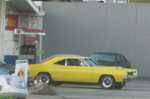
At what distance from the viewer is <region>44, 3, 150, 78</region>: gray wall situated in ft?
162

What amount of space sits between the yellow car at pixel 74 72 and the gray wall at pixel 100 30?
17.4 metres

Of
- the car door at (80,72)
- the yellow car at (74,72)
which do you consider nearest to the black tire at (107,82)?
the yellow car at (74,72)

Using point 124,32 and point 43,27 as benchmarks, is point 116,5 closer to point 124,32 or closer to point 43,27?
point 124,32

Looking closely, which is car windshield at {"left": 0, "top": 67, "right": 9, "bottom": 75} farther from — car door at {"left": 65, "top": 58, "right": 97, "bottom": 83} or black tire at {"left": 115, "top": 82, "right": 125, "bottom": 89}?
black tire at {"left": 115, "top": 82, "right": 125, "bottom": 89}

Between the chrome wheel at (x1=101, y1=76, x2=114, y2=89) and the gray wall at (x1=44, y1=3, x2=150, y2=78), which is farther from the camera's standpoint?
Result: the gray wall at (x1=44, y1=3, x2=150, y2=78)

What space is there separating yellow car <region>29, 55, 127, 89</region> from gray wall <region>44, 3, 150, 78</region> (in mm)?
17378

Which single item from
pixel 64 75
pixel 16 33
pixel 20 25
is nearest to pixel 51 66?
pixel 64 75

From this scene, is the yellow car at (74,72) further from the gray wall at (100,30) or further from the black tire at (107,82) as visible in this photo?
the gray wall at (100,30)

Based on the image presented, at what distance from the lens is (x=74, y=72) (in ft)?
103

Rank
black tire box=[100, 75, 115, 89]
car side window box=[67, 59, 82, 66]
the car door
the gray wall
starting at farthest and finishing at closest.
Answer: the gray wall → black tire box=[100, 75, 115, 89] → car side window box=[67, 59, 82, 66] → the car door

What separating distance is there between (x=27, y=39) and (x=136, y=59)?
8.93 meters

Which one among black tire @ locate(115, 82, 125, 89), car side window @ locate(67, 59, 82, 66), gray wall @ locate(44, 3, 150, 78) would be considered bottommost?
black tire @ locate(115, 82, 125, 89)

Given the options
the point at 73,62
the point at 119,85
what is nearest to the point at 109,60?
the point at 119,85

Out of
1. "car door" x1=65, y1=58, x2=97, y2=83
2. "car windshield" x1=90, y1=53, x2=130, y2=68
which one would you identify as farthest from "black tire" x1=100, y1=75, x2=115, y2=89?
"car windshield" x1=90, y1=53, x2=130, y2=68
